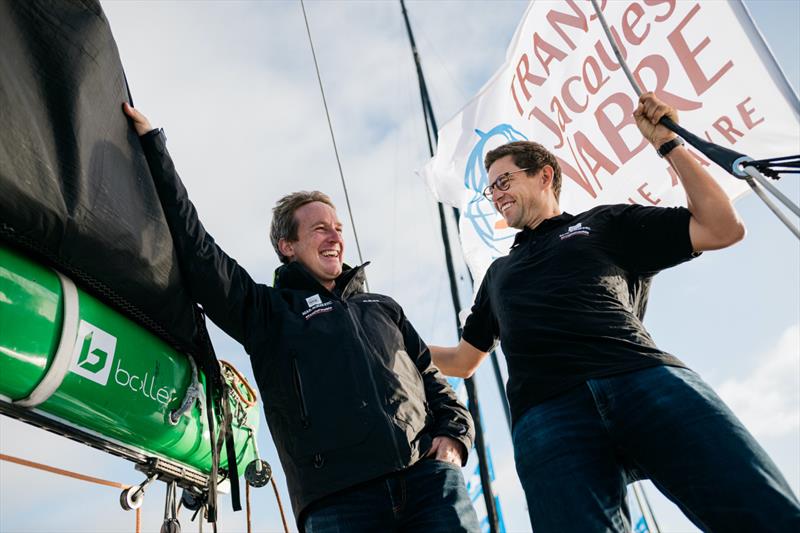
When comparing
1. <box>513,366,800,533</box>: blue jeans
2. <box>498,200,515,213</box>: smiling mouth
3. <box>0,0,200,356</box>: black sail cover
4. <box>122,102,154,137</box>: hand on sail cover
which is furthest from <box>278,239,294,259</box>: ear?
<box>513,366,800,533</box>: blue jeans

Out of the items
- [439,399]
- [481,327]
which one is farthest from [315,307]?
[481,327]

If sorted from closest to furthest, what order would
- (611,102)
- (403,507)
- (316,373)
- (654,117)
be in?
(403,507)
(316,373)
(654,117)
(611,102)

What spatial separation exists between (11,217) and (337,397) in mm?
1031

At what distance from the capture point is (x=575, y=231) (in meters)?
2.35

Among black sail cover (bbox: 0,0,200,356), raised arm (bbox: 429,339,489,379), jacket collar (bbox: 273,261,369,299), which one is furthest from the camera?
raised arm (bbox: 429,339,489,379)

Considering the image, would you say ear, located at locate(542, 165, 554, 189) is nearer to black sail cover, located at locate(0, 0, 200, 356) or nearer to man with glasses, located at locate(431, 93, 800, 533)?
man with glasses, located at locate(431, 93, 800, 533)

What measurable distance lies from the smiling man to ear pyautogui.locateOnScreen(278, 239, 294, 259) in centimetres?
27

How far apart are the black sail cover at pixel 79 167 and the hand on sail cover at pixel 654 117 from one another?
1.62 m

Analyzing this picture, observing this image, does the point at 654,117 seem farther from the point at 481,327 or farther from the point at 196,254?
the point at 196,254

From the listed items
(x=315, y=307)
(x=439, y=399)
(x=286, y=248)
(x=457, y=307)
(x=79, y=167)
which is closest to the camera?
(x=79, y=167)

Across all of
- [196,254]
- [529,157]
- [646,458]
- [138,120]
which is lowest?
[646,458]

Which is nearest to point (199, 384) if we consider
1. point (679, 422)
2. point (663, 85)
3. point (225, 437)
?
point (225, 437)

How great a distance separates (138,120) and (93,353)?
740mm

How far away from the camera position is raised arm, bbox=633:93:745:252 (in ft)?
6.82
